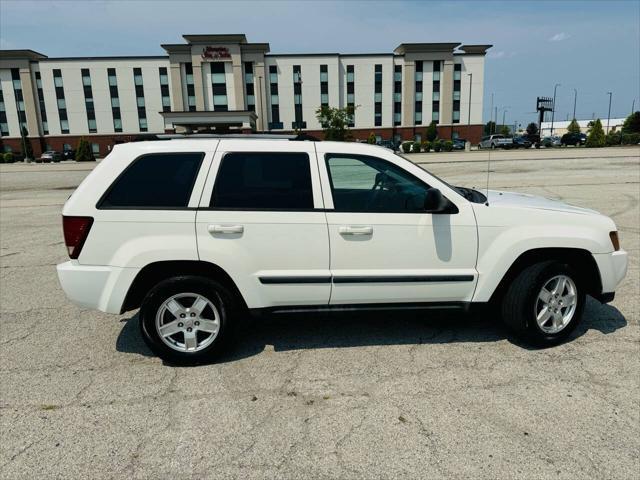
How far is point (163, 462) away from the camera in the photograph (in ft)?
8.77

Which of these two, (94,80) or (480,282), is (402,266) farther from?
(94,80)

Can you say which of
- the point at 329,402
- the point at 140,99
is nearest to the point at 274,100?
the point at 140,99

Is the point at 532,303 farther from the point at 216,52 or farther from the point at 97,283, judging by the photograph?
the point at 216,52

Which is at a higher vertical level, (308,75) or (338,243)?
(308,75)

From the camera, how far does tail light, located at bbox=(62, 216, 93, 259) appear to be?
354 centimetres

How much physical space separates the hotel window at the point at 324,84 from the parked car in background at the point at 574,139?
3425cm

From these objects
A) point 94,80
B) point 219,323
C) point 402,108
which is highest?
point 94,80

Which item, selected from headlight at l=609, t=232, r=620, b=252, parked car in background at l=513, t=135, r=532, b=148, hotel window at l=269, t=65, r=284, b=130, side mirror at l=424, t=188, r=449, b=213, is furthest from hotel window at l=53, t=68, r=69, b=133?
headlight at l=609, t=232, r=620, b=252

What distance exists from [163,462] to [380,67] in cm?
7664

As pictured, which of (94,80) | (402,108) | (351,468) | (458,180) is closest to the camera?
(351,468)

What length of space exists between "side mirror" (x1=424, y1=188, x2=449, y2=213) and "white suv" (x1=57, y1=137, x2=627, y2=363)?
0.01 metres

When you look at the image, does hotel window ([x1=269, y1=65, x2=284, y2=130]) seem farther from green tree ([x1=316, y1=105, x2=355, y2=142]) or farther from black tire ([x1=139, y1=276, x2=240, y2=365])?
black tire ([x1=139, y1=276, x2=240, y2=365])

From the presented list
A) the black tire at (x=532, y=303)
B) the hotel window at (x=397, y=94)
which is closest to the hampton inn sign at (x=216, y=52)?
the hotel window at (x=397, y=94)

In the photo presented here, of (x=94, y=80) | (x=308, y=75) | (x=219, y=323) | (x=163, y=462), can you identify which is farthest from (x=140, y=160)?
(x=94, y=80)
